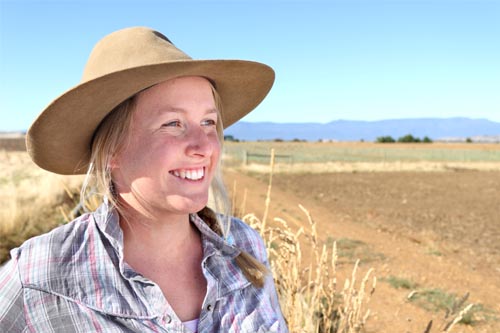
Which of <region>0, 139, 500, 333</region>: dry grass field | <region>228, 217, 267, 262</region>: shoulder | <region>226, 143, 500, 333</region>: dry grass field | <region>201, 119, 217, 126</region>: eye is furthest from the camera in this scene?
<region>226, 143, 500, 333</region>: dry grass field

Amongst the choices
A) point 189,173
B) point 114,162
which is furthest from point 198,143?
point 114,162

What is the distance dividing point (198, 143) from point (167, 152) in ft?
0.30

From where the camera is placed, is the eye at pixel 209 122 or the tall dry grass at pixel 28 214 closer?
the eye at pixel 209 122

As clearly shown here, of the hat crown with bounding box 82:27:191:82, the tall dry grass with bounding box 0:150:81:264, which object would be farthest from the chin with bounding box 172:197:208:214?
the tall dry grass with bounding box 0:150:81:264

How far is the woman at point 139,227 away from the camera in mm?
1400

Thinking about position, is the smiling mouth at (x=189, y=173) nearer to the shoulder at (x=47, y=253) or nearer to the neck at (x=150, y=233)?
the neck at (x=150, y=233)

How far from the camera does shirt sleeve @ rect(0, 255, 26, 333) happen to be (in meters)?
1.32

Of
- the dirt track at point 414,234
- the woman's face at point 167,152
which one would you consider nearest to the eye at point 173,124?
the woman's face at point 167,152

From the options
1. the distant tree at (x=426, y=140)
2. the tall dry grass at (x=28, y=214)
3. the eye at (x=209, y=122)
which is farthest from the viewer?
the distant tree at (x=426, y=140)

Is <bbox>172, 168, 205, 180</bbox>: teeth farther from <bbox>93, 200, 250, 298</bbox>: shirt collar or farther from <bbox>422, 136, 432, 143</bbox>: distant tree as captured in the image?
<bbox>422, 136, 432, 143</bbox>: distant tree

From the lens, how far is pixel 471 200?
17.5 metres

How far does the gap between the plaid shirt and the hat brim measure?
10.8 inches

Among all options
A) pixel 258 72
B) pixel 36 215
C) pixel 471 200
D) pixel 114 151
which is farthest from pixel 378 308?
pixel 471 200

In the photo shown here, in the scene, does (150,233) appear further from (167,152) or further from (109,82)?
(109,82)
